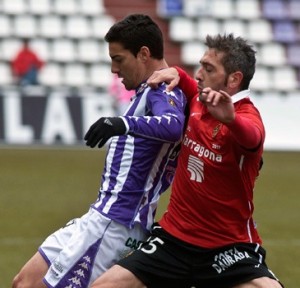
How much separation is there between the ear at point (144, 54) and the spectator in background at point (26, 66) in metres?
18.3

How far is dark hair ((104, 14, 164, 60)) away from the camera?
6469 mm

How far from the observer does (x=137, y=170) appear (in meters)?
6.43

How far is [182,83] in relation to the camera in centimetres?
670

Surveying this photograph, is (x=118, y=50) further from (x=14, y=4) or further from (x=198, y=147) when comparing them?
(x=14, y=4)

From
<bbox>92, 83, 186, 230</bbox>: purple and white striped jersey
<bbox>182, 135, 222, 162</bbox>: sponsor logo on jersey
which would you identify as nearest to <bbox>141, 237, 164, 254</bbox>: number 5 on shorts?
<bbox>92, 83, 186, 230</bbox>: purple and white striped jersey

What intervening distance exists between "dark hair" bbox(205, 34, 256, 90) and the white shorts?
1.14 metres

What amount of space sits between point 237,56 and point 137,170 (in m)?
0.93

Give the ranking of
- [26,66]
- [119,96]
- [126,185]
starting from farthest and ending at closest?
1. [26,66]
2. [119,96]
3. [126,185]

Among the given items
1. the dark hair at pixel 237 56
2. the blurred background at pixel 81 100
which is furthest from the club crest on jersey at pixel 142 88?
the blurred background at pixel 81 100

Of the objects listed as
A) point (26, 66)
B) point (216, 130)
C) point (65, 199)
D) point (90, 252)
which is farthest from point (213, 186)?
point (26, 66)

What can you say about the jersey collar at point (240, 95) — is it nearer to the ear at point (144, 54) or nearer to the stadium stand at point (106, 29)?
the ear at point (144, 54)

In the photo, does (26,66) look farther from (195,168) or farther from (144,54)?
(195,168)

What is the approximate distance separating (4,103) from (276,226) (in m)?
8.15

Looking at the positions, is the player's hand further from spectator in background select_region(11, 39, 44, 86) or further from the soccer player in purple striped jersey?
spectator in background select_region(11, 39, 44, 86)
